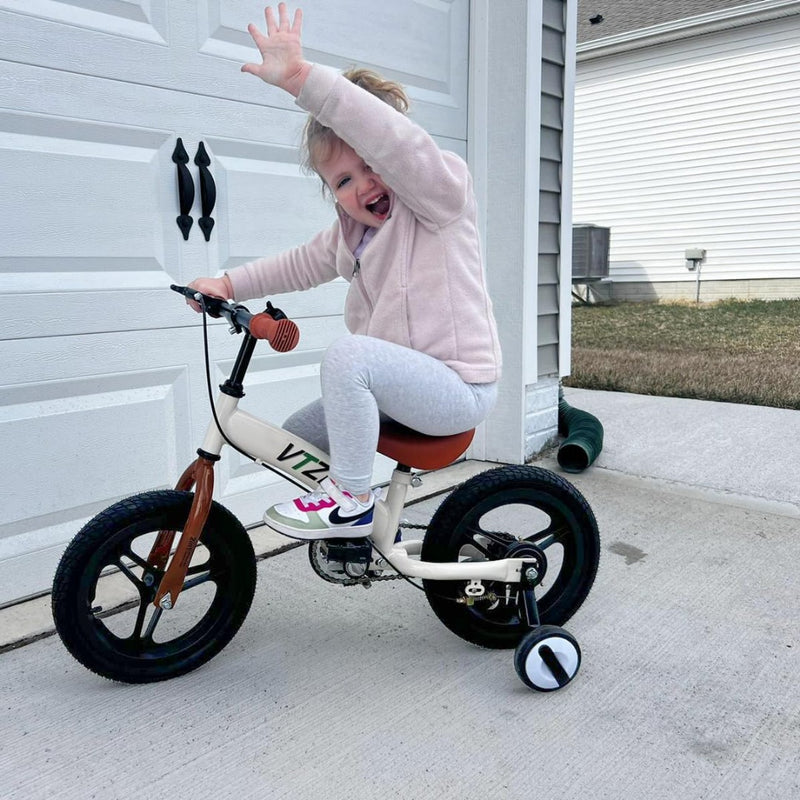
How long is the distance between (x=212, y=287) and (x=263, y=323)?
37 centimetres

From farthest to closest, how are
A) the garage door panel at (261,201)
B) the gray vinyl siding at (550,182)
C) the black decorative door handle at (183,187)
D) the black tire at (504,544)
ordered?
the gray vinyl siding at (550,182) → the garage door panel at (261,201) → the black decorative door handle at (183,187) → the black tire at (504,544)

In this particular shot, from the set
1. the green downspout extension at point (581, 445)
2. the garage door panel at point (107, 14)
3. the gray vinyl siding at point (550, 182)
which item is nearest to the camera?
the garage door panel at point (107, 14)

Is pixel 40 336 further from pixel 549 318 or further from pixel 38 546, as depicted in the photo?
pixel 549 318

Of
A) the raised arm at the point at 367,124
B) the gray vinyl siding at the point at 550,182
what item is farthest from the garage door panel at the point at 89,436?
the gray vinyl siding at the point at 550,182

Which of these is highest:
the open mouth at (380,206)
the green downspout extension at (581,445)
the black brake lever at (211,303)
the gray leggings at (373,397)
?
the open mouth at (380,206)

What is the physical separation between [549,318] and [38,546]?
2591 millimetres

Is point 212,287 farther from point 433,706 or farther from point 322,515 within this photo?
point 433,706

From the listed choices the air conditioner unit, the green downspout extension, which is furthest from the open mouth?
the air conditioner unit

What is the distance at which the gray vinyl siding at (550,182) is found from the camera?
391 centimetres

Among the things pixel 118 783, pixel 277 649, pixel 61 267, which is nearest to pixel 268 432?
pixel 277 649

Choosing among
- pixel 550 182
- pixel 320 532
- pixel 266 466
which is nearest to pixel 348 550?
pixel 320 532

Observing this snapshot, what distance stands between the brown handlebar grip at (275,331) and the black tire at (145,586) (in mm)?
449

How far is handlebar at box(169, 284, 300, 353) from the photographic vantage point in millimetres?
1735

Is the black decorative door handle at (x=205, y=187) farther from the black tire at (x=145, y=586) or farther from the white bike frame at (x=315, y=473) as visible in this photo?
the black tire at (x=145, y=586)
